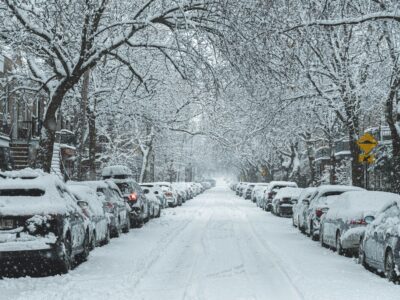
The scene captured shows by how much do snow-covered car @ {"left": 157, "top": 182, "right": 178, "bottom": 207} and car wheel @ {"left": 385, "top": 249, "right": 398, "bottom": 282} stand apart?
31.3m

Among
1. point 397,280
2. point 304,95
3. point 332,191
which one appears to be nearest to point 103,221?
point 332,191

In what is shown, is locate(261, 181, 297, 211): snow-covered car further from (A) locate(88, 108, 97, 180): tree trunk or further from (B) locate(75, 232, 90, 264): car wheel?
(B) locate(75, 232, 90, 264): car wheel

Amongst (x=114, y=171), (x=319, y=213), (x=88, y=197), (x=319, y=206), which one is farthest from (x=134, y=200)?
(x=88, y=197)

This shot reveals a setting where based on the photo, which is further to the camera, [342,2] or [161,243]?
[161,243]

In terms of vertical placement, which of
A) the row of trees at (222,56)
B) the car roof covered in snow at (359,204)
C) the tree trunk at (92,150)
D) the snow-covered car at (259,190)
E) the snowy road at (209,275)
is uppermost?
the row of trees at (222,56)

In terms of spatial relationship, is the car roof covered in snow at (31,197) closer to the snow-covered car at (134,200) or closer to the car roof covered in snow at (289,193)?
the snow-covered car at (134,200)

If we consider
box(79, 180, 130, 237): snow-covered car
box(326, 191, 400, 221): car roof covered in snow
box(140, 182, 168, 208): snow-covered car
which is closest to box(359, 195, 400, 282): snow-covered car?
box(326, 191, 400, 221): car roof covered in snow

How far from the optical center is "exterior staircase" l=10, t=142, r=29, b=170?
40750mm

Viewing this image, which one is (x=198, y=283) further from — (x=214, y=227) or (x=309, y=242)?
(x=214, y=227)

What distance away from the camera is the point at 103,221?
17188 mm

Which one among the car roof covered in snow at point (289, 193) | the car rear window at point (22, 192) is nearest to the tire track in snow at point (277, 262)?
the car rear window at point (22, 192)

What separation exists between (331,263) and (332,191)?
21.6ft

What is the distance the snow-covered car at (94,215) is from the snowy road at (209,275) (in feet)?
1.10

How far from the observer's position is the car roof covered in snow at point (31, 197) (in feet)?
37.7
